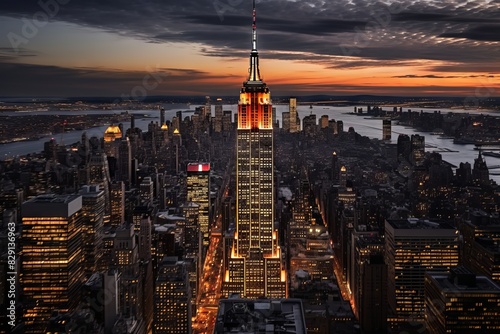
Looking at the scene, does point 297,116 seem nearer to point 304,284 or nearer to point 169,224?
point 169,224

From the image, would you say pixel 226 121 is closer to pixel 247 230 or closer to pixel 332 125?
pixel 332 125

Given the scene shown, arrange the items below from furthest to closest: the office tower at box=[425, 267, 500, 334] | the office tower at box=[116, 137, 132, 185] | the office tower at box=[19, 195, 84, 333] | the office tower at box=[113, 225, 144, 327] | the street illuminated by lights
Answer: the office tower at box=[116, 137, 132, 185]
the street illuminated by lights
the office tower at box=[19, 195, 84, 333]
the office tower at box=[113, 225, 144, 327]
the office tower at box=[425, 267, 500, 334]

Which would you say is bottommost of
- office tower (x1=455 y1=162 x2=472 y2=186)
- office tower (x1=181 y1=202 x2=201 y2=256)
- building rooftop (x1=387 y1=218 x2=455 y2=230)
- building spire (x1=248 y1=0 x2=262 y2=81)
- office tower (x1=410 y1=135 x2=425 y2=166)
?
office tower (x1=181 y1=202 x2=201 y2=256)

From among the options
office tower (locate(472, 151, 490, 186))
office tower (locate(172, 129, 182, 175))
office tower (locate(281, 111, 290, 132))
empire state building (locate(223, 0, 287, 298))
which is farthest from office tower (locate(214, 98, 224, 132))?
office tower (locate(472, 151, 490, 186))

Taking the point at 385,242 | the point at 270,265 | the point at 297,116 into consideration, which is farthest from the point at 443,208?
the point at 297,116

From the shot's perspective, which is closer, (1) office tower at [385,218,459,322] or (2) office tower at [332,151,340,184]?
(1) office tower at [385,218,459,322]

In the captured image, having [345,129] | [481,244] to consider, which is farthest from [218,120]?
[481,244]

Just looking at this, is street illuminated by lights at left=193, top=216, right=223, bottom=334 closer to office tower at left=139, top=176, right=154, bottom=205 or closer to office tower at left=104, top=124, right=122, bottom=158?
office tower at left=139, top=176, right=154, bottom=205
